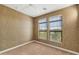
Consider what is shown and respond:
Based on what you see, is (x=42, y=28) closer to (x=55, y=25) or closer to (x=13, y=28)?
(x=55, y=25)

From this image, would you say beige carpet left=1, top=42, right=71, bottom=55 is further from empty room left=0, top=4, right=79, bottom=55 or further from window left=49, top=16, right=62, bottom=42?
window left=49, top=16, right=62, bottom=42

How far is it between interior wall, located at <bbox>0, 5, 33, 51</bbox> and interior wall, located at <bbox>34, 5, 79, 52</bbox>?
55 cm

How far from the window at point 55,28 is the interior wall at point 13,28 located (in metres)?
0.43

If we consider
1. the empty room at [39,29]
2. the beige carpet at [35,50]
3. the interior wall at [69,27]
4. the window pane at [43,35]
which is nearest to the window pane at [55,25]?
the empty room at [39,29]

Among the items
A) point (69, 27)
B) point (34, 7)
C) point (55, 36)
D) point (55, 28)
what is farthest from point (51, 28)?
point (34, 7)

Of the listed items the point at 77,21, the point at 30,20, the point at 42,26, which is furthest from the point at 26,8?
the point at 77,21

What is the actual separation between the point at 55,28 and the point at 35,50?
2.00 ft

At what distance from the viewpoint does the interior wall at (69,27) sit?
5.15 feet

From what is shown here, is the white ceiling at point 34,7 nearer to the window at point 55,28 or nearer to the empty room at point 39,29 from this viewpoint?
the empty room at point 39,29

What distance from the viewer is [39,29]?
1.75 meters
